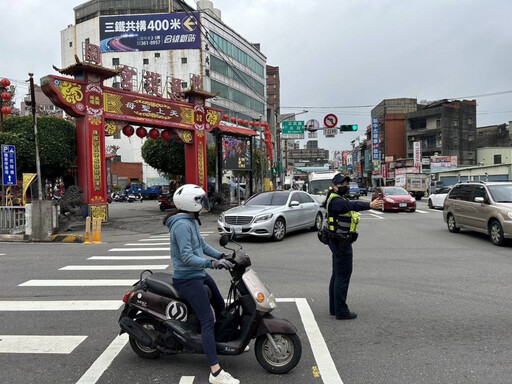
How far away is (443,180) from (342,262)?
1731 inches

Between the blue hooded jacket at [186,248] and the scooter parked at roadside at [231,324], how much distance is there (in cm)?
24

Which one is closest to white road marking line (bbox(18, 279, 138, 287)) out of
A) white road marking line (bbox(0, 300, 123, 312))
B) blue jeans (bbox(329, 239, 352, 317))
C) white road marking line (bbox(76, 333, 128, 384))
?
white road marking line (bbox(0, 300, 123, 312))

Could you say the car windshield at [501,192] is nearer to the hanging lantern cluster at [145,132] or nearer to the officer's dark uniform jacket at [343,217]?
the officer's dark uniform jacket at [343,217]

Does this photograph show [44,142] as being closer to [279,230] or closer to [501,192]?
[279,230]

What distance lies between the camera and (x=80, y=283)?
24.0ft

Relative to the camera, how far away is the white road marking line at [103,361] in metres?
3.68

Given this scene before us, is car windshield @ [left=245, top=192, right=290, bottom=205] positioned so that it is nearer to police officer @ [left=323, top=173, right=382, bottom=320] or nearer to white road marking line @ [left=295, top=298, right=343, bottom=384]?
white road marking line @ [left=295, top=298, right=343, bottom=384]

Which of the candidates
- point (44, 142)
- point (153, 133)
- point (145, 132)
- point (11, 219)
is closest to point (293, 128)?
point (153, 133)

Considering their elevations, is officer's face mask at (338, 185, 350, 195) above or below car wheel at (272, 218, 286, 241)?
above

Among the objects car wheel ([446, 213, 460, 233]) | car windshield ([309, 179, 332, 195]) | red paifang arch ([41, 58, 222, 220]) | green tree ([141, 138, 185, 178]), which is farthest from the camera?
green tree ([141, 138, 185, 178])

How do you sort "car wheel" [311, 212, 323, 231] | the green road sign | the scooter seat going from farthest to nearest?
1. the green road sign
2. "car wheel" [311, 212, 323, 231]
3. the scooter seat

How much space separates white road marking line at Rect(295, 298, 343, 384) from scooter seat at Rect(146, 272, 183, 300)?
146 centimetres

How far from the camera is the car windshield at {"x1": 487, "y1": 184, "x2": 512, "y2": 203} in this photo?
1066cm

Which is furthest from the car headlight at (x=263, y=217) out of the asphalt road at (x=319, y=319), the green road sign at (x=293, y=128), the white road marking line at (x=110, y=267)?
the green road sign at (x=293, y=128)
